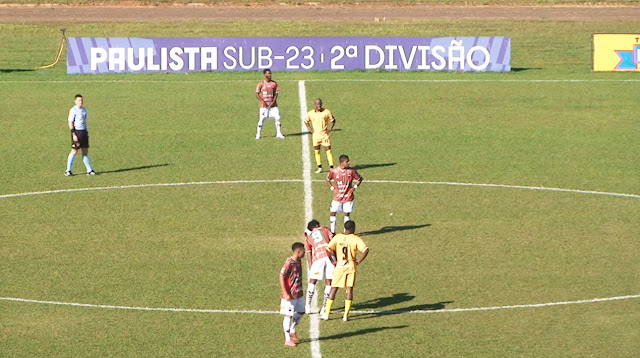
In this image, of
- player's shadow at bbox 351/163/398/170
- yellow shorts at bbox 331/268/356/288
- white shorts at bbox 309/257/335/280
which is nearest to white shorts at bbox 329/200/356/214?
white shorts at bbox 309/257/335/280

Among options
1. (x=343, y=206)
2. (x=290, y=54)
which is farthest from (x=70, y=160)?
(x=290, y=54)

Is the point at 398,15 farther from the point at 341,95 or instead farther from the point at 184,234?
the point at 184,234

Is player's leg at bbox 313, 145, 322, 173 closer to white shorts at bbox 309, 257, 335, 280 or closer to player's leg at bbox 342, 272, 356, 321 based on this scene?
white shorts at bbox 309, 257, 335, 280

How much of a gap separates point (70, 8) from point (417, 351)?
212ft

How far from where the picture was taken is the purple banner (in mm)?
63188

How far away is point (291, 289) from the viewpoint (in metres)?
26.8

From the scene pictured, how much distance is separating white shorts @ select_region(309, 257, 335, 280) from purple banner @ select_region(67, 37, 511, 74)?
34.9 meters

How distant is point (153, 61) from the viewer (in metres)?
63.8

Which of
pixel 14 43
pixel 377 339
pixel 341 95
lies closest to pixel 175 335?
pixel 377 339

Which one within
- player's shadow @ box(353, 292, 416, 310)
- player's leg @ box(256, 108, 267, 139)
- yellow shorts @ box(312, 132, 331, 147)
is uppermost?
player's leg @ box(256, 108, 267, 139)

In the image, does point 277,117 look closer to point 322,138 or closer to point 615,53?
point 322,138

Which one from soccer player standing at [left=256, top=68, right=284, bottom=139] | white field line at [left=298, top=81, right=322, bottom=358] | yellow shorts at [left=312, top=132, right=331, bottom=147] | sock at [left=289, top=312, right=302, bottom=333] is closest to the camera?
sock at [left=289, top=312, right=302, bottom=333]

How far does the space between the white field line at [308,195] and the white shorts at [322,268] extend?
0.93 meters

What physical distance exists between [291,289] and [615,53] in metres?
40.8
